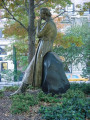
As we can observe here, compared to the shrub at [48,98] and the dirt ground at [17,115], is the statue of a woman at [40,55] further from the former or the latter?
the dirt ground at [17,115]

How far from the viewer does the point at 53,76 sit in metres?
6.13

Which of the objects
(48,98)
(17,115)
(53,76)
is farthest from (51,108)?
(53,76)

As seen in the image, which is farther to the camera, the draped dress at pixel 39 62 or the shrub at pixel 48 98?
the draped dress at pixel 39 62

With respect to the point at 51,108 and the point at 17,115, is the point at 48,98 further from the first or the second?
the point at 17,115

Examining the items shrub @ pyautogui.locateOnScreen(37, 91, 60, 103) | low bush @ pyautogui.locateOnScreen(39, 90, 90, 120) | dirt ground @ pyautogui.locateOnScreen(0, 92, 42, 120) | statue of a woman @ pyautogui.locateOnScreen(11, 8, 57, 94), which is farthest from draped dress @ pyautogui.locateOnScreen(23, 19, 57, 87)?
low bush @ pyautogui.locateOnScreen(39, 90, 90, 120)

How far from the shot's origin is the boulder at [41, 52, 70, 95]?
612 cm

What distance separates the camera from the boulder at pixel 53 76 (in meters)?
6.12

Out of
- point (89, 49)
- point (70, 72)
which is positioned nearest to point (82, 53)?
point (89, 49)

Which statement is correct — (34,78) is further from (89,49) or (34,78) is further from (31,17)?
(89,49)

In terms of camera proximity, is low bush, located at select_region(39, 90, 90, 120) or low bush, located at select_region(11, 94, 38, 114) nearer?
low bush, located at select_region(39, 90, 90, 120)

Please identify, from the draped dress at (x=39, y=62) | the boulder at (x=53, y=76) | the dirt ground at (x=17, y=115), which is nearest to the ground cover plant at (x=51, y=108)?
the dirt ground at (x=17, y=115)

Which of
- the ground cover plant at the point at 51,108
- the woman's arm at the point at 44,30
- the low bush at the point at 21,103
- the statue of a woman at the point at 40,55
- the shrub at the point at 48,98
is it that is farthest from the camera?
the statue of a woman at the point at 40,55

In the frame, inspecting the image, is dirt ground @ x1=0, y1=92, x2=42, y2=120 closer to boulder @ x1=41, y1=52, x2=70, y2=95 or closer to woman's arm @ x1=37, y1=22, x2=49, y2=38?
boulder @ x1=41, y1=52, x2=70, y2=95

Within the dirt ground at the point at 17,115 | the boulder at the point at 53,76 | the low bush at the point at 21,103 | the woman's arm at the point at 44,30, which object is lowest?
the dirt ground at the point at 17,115
